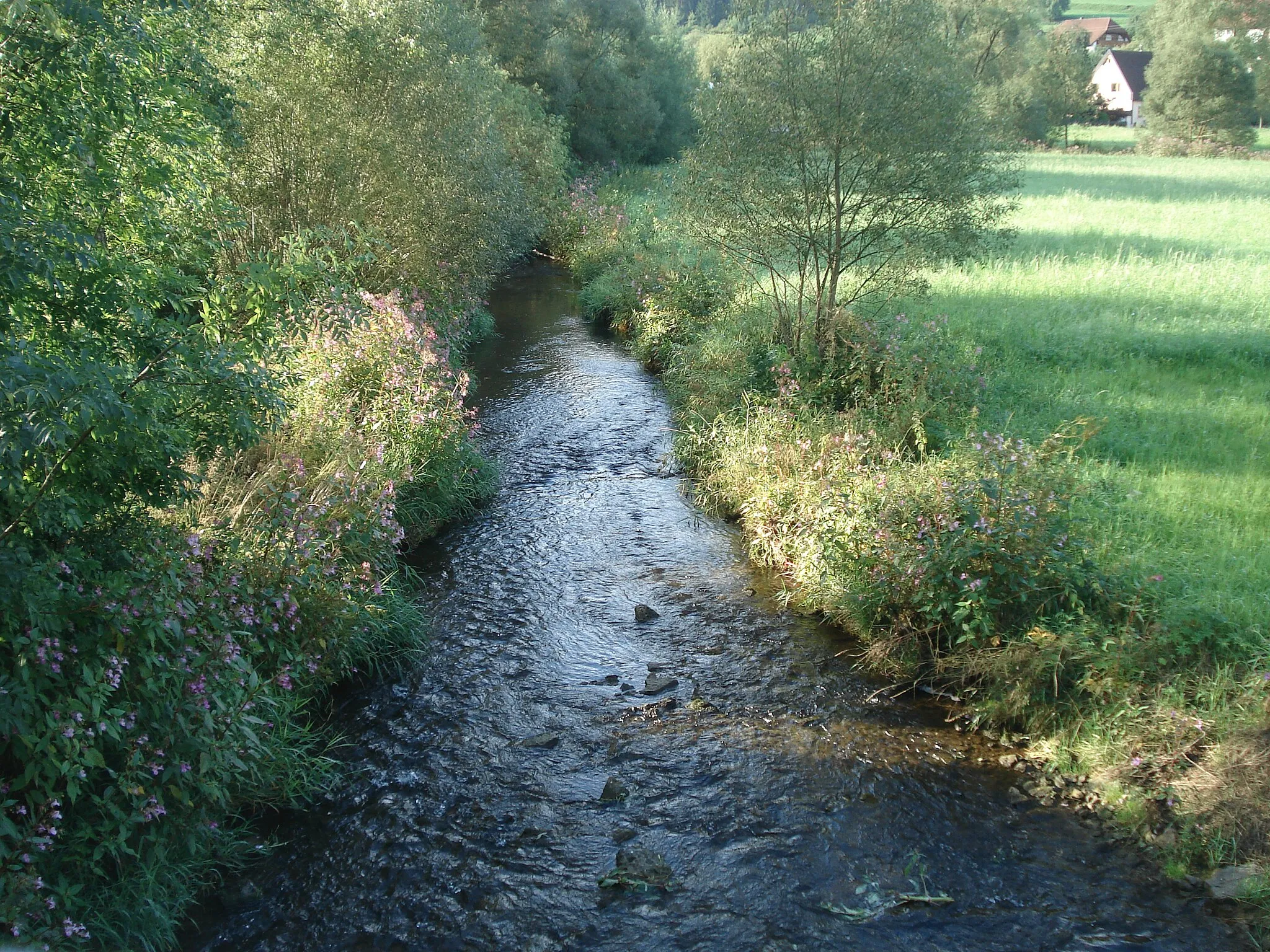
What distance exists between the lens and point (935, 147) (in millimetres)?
10938

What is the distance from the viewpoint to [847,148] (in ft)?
36.6

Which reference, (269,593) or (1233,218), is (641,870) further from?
(1233,218)

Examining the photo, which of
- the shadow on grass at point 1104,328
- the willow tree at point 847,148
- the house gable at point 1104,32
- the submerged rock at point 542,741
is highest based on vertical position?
the house gable at point 1104,32

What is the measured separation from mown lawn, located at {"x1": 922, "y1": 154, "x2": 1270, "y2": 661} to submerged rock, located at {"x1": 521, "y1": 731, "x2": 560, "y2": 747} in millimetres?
4557

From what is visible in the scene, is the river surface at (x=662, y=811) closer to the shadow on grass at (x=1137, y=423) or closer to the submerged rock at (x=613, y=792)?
the submerged rock at (x=613, y=792)

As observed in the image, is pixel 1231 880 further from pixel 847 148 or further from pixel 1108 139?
pixel 1108 139

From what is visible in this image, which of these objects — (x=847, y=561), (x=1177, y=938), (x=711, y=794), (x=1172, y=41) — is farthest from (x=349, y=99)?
(x=1172, y=41)

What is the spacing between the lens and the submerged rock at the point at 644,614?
848cm

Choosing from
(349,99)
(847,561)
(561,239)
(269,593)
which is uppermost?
(349,99)

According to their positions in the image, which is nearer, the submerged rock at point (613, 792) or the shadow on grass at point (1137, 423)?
the submerged rock at point (613, 792)

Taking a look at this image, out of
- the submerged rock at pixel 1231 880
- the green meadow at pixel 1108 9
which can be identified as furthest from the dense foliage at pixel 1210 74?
the green meadow at pixel 1108 9

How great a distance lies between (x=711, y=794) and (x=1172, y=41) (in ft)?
241

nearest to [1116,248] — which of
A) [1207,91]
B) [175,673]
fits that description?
[175,673]

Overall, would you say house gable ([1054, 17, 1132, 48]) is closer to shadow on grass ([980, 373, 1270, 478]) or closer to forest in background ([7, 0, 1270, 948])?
forest in background ([7, 0, 1270, 948])
